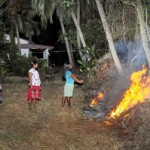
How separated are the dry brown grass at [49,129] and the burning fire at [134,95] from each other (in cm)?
109

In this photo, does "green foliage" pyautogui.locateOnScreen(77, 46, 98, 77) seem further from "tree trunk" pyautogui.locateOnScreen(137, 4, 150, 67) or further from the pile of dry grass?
the pile of dry grass

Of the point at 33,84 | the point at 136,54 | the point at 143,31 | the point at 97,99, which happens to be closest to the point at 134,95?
the point at 97,99

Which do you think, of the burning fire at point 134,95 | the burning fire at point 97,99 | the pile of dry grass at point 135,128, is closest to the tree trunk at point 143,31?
the burning fire at point 134,95

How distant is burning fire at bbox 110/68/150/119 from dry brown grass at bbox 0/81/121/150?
1092 millimetres

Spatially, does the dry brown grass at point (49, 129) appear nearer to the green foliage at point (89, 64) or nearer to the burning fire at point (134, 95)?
the burning fire at point (134, 95)

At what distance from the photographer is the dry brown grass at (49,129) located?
8.45 metres

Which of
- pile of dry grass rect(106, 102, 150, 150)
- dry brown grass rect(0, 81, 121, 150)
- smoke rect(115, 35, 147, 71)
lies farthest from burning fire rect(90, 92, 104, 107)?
smoke rect(115, 35, 147, 71)

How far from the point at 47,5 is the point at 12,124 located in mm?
14112

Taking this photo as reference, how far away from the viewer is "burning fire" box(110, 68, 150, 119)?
11.3 meters

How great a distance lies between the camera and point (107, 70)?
17734mm

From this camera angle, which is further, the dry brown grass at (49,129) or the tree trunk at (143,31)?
the tree trunk at (143,31)

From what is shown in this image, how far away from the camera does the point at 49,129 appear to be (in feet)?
31.9

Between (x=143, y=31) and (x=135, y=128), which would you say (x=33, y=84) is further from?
(x=143, y=31)

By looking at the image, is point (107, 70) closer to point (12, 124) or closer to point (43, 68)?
point (12, 124)
